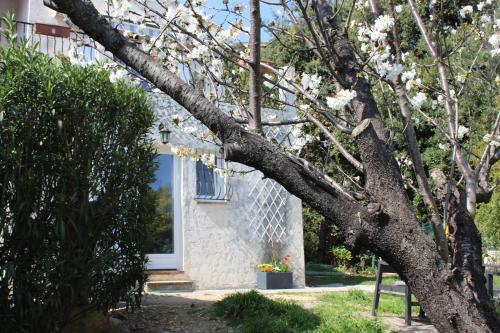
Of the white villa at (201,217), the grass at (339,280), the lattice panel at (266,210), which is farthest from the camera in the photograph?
the grass at (339,280)

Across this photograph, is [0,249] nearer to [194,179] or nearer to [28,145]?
[28,145]

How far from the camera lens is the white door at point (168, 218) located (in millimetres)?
9898

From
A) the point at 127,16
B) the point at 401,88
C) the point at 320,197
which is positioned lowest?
the point at 320,197

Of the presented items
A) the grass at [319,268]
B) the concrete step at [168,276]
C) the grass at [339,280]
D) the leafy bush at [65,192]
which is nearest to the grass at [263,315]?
the leafy bush at [65,192]

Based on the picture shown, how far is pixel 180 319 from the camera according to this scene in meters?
6.89

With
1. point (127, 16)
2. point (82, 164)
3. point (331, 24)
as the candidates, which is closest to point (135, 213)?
point (82, 164)

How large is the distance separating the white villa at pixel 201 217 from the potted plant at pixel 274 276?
9.7 inches

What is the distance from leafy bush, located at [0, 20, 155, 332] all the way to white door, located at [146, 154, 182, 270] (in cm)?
352

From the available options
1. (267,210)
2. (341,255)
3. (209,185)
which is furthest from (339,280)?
(209,185)

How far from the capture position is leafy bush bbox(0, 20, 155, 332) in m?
5.20

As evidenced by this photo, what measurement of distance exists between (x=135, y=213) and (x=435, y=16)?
12.9 ft

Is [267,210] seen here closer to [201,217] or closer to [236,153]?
[201,217]

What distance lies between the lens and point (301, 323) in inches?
262

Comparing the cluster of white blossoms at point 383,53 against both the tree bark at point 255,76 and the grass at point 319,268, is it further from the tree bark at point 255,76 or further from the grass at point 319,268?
the grass at point 319,268
